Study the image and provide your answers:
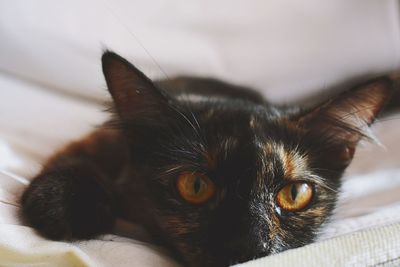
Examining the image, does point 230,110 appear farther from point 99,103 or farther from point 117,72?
point 99,103

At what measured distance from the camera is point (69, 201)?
96 cm

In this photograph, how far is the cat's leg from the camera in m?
0.91

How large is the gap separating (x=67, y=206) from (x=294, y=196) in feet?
1.58

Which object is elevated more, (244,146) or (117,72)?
(117,72)

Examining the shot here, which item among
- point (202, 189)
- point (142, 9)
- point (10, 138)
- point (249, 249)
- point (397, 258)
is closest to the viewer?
point (397, 258)

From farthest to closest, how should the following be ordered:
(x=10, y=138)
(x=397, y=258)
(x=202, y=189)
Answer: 1. (x=10, y=138)
2. (x=202, y=189)
3. (x=397, y=258)

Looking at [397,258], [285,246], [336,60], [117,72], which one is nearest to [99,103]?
[117,72]

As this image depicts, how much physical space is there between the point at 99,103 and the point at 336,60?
3.12ft

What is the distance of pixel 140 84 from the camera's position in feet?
3.45

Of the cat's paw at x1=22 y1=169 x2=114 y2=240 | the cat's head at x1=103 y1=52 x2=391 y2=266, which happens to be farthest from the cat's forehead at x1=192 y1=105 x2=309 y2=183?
the cat's paw at x1=22 y1=169 x2=114 y2=240

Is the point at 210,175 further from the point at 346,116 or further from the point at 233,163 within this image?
the point at 346,116

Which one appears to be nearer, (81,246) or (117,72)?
(81,246)

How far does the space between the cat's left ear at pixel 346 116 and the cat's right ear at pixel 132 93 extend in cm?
35

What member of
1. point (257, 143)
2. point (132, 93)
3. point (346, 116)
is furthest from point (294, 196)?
point (132, 93)
